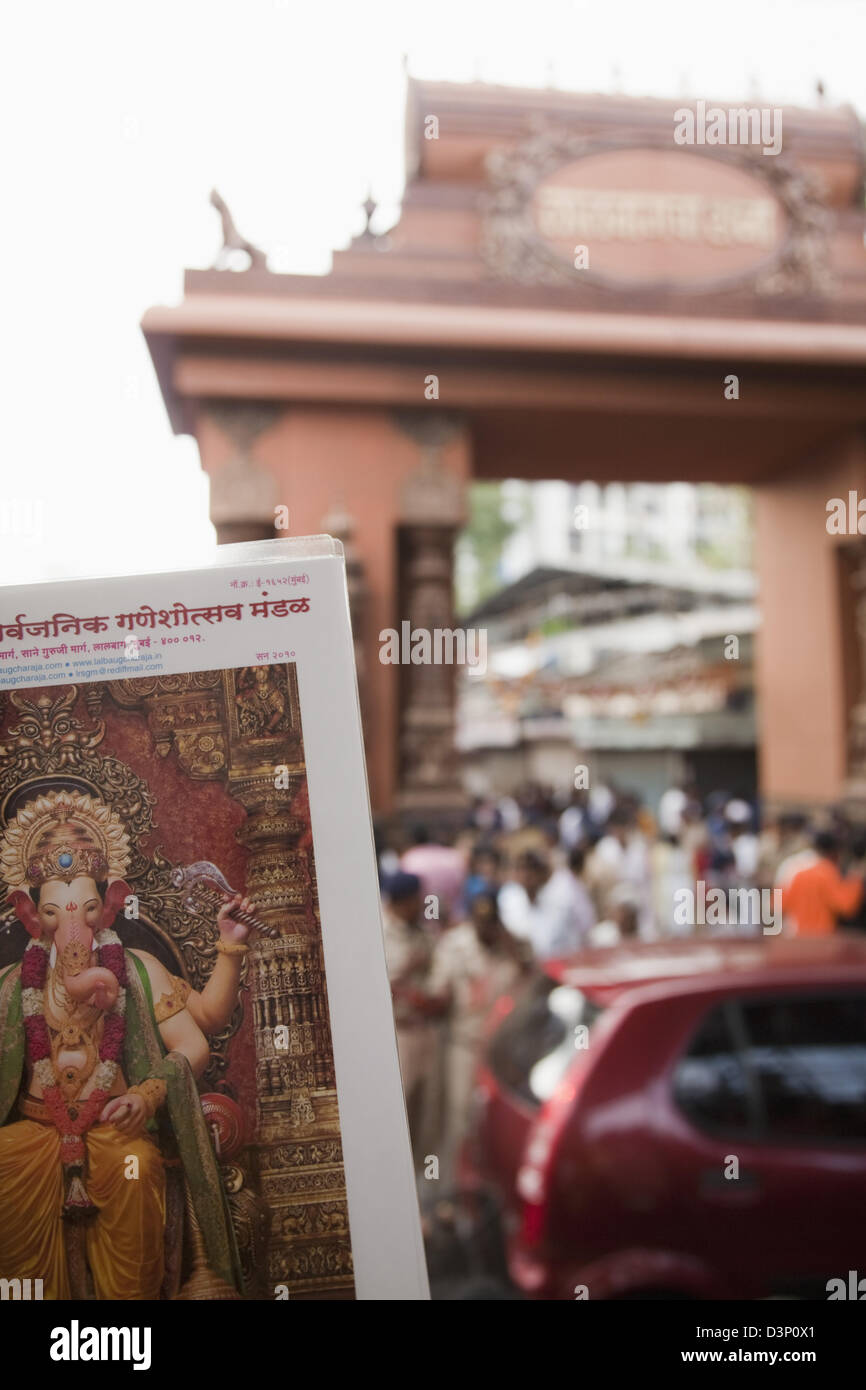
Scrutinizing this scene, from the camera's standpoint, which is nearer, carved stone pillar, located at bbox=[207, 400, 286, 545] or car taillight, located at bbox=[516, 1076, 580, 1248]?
car taillight, located at bbox=[516, 1076, 580, 1248]

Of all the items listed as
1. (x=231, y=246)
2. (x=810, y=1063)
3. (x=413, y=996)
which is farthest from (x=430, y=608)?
(x=810, y=1063)

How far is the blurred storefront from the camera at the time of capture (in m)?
6.99

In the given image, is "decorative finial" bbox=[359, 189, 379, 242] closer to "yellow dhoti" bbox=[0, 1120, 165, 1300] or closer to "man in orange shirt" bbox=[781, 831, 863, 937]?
"man in orange shirt" bbox=[781, 831, 863, 937]

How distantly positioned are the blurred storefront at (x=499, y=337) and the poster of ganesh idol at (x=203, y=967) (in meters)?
6.23

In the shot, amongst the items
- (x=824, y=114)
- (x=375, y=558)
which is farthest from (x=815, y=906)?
(x=824, y=114)

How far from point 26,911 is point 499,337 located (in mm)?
6807

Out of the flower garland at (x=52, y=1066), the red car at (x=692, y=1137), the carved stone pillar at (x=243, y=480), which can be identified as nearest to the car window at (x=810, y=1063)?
the red car at (x=692, y=1137)

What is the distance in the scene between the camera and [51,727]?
30.0 inches

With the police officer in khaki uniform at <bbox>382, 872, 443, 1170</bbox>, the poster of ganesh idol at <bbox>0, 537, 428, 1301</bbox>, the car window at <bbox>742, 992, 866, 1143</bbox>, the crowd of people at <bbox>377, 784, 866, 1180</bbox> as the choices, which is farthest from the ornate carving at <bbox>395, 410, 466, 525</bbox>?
the poster of ganesh idol at <bbox>0, 537, 428, 1301</bbox>

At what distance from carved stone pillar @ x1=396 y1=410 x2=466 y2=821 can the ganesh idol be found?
6.52 m

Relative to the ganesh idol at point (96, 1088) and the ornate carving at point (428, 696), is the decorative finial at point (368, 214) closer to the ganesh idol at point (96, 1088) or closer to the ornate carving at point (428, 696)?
the ornate carving at point (428, 696)

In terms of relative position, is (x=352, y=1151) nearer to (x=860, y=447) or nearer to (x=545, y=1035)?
(x=545, y=1035)

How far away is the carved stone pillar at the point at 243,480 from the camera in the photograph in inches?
277

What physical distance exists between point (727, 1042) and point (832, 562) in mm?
7030
